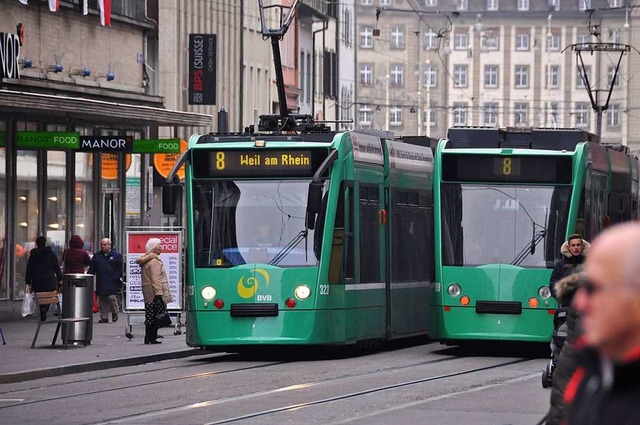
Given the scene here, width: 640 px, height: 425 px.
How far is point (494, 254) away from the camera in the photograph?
21172 millimetres

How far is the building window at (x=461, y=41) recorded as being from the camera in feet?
432

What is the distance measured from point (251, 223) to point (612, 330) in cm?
1683

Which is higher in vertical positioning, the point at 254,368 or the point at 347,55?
the point at 347,55

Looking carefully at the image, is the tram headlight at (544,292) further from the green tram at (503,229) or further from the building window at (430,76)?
the building window at (430,76)

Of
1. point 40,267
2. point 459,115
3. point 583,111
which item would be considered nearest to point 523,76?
point 583,111

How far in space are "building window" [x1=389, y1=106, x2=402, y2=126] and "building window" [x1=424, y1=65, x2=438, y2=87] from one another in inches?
128

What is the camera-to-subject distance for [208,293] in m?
20.2

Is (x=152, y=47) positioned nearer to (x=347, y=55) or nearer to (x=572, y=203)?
(x=572, y=203)

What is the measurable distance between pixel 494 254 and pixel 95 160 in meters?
16.0

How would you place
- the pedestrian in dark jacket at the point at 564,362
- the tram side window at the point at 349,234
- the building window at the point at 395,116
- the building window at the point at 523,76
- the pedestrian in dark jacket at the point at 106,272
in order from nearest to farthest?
the pedestrian in dark jacket at the point at 564,362 < the tram side window at the point at 349,234 < the pedestrian in dark jacket at the point at 106,272 < the building window at the point at 523,76 < the building window at the point at 395,116

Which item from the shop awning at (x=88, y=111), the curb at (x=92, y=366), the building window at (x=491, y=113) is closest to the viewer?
the curb at (x=92, y=366)

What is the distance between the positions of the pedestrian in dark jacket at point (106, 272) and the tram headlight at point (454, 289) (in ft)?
33.5

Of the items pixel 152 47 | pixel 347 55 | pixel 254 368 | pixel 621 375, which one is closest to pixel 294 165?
pixel 254 368

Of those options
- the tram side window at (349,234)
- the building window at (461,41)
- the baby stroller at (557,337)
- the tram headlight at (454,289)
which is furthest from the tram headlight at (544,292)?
the building window at (461,41)
